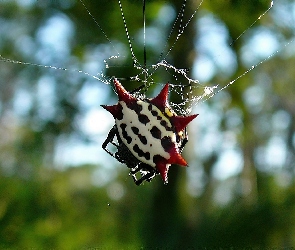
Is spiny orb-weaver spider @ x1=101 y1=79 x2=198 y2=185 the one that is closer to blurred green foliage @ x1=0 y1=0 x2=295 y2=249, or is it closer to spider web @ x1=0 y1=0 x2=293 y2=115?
spider web @ x1=0 y1=0 x2=293 y2=115

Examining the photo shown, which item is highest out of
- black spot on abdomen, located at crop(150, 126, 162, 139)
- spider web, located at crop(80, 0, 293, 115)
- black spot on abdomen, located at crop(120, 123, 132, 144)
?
spider web, located at crop(80, 0, 293, 115)

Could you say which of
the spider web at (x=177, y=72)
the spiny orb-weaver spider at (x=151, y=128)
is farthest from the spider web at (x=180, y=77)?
the spiny orb-weaver spider at (x=151, y=128)

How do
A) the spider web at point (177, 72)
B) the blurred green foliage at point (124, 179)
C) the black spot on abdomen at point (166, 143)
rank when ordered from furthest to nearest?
the blurred green foliage at point (124, 179)
the spider web at point (177, 72)
the black spot on abdomen at point (166, 143)

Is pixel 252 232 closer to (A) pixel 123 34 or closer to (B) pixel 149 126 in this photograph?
(A) pixel 123 34

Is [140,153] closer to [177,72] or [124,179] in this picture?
[177,72]

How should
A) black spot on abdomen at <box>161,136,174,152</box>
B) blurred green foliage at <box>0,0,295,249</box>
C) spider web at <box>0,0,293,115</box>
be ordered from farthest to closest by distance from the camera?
blurred green foliage at <box>0,0,295,249</box> < spider web at <box>0,0,293,115</box> < black spot on abdomen at <box>161,136,174,152</box>

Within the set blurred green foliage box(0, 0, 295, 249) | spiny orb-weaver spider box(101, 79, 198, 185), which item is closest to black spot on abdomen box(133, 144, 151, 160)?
spiny orb-weaver spider box(101, 79, 198, 185)

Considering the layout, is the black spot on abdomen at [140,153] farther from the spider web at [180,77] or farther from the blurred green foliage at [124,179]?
the blurred green foliage at [124,179]

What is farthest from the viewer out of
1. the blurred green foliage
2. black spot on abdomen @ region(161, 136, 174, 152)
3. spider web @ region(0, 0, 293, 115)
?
the blurred green foliage

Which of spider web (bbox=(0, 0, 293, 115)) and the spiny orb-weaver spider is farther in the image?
spider web (bbox=(0, 0, 293, 115))
